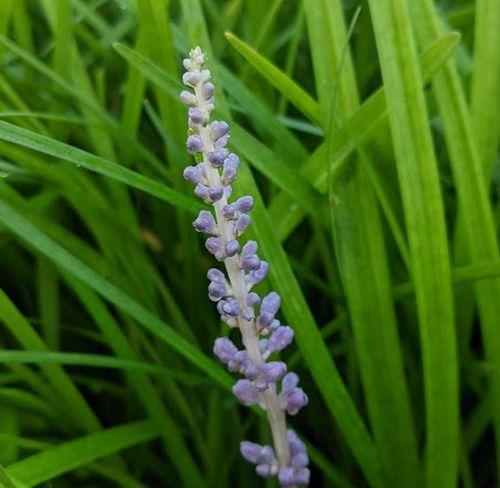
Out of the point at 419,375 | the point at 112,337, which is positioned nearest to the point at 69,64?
the point at 112,337

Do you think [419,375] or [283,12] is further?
[283,12]

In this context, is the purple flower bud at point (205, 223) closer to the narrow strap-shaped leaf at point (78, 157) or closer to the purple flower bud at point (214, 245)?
the purple flower bud at point (214, 245)

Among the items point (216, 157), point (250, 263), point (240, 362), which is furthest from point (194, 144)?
point (240, 362)

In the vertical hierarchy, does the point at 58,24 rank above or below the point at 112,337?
above

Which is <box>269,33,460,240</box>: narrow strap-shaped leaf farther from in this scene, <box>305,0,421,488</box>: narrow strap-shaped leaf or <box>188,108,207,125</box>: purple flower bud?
<box>188,108,207,125</box>: purple flower bud

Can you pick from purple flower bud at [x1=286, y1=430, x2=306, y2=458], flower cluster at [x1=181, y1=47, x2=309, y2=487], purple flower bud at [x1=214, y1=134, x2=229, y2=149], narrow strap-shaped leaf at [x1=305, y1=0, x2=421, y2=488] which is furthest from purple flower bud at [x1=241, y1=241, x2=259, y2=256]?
narrow strap-shaped leaf at [x1=305, y1=0, x2=421, y2=488]

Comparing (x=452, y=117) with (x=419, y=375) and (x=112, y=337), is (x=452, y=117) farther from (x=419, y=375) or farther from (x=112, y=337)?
(x=112, y=337)
